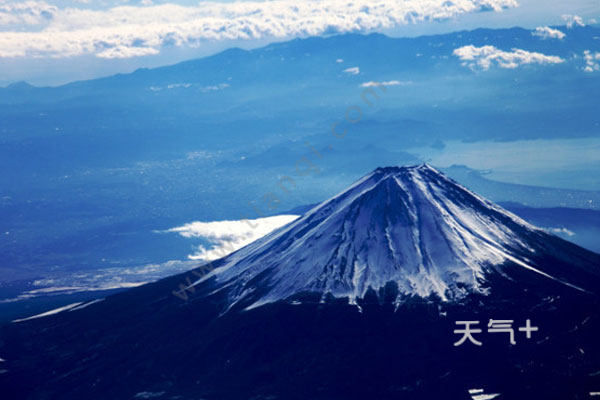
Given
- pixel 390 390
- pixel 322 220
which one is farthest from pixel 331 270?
pixel 390 390

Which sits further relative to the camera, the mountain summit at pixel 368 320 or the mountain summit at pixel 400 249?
the mountain summit at pixel 400 249

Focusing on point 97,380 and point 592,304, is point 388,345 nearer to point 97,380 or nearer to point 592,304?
point 592,304

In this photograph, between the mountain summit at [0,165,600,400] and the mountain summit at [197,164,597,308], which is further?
the mountain summit at [197,164,597,308]

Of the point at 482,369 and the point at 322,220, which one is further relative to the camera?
the point at 322,220

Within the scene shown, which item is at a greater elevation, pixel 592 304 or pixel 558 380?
pixel 592 304

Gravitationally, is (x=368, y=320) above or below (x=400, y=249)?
below

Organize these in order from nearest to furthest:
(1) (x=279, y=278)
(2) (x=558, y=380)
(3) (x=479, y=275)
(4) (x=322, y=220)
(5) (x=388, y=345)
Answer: (2) (x=558, y=380)
(5) (x=388, y=345)
(3) (x=479, y=275)
(1) (x=279, y=278)
(4) (x=322, y=220)

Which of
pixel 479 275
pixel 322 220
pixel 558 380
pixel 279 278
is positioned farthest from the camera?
pixel 322 220

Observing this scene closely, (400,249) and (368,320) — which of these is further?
(400,249)
